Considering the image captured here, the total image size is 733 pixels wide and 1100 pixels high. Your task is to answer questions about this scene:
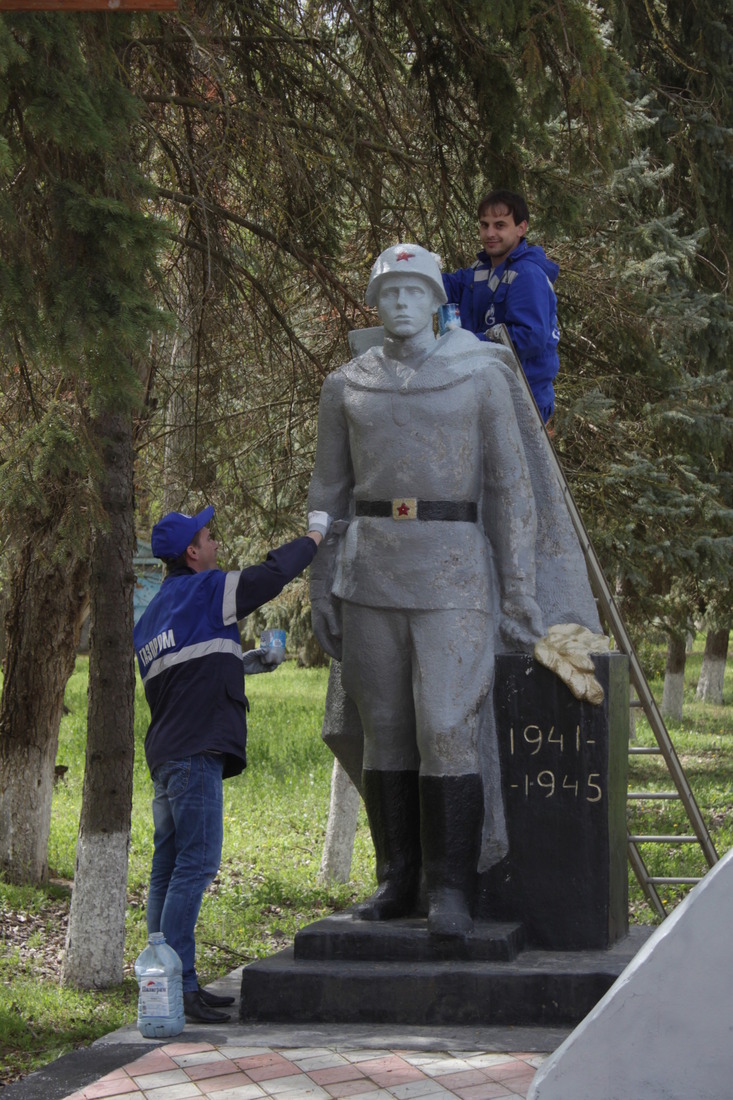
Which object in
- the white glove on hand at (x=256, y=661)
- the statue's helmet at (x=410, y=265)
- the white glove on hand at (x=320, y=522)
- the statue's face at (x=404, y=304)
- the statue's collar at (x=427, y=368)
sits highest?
the statue's helmet at (x=410, y=265)

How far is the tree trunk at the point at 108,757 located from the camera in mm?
7547

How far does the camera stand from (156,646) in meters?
4.67

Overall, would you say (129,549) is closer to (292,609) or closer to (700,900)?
(700,900)

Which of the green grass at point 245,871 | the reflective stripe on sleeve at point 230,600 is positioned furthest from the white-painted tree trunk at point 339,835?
the reflective stripe on sleeve at point 230,600

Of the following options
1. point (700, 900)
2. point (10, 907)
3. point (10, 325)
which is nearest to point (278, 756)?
point (10, 907)

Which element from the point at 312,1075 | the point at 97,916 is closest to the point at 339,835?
the point at 97,916

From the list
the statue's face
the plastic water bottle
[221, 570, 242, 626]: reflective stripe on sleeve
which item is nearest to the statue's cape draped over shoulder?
the statue's face

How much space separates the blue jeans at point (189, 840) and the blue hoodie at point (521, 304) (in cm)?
196

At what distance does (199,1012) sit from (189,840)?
571 millimetres

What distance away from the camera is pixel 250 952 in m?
8.16

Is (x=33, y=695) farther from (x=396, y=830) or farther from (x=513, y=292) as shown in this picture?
(x=513, y=292)

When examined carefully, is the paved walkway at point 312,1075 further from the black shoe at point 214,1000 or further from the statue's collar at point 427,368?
the statue's collar at point 427,368

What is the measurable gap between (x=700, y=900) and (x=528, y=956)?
1472 millimetres

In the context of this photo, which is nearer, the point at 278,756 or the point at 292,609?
the point at 278,756
